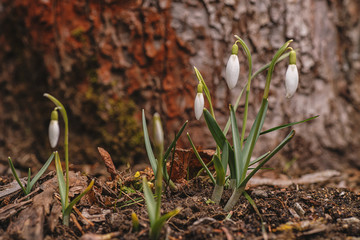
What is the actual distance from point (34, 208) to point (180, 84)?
6.34 ft

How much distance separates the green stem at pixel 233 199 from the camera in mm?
1561

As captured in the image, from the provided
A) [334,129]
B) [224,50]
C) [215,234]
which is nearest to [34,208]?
[215,234]

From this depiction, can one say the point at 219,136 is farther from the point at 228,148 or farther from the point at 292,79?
the point at 292,79

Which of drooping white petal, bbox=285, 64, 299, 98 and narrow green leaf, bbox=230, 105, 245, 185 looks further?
narrow green leaf, bbox=230, 105, 245, 185

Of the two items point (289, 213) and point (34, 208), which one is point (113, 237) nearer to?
point (34, 208)

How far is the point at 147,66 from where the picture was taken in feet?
10.2

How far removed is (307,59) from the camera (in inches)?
134

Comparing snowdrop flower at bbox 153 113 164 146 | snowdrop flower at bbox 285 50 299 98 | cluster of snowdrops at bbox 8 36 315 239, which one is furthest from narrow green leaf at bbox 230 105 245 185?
snowdrop flower at bbox 153 113 164 146

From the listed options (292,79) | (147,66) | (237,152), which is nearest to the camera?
(292,79)

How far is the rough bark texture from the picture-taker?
3010 millimetres

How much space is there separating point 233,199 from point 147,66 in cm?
184

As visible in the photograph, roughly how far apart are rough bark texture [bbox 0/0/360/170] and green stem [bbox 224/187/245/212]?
1613 millimetres

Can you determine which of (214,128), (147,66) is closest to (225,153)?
(214,128)

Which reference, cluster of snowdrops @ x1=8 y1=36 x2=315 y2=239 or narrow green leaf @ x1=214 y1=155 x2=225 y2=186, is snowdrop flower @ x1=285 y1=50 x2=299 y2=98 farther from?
narrow green leaf @ x1=214 y1=155 x2=225 y2=186
